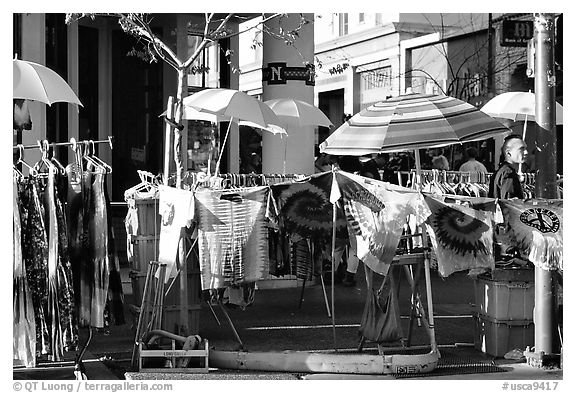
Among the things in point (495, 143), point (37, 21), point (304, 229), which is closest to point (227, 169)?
point (37, 21)

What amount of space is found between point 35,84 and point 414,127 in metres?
3.38

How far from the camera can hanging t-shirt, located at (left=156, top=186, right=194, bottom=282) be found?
23.8ft

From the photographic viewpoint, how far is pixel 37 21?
11.7 meters

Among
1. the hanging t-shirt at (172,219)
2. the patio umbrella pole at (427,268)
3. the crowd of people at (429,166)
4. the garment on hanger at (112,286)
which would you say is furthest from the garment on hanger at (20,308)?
the patio umbrella pole at (427,268)

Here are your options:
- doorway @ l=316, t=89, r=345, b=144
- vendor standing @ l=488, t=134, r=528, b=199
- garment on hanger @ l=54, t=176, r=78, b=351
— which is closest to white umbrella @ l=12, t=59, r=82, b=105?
garment on hanger @ l=54, t=176, r=78, b=351

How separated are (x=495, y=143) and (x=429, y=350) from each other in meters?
17.4

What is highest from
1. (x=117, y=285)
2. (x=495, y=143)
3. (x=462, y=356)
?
(x=495, y=143)

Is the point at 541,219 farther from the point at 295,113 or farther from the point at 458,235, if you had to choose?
the point at 295,113

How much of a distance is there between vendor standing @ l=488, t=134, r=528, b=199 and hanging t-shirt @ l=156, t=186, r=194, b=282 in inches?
111

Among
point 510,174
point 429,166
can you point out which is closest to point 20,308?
point 510,174

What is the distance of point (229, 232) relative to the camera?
7.35 meters

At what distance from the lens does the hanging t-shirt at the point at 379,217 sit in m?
7.28
